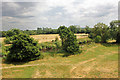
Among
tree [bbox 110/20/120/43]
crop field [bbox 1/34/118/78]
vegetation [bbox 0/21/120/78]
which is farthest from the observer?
tree [bbox 110/20/120/43]

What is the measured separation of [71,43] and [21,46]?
436 inches

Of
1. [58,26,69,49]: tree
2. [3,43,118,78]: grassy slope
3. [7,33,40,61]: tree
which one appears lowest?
[3,43,118,78]: grassy slope

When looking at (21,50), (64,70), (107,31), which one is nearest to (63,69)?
(64,70)

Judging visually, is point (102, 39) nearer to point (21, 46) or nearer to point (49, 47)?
point (49, 47)

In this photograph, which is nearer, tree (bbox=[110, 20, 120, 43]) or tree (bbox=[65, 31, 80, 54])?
tree (bbox=[65, 31, 80, 54])

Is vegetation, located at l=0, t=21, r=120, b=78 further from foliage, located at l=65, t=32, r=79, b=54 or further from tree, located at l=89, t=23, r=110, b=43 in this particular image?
tree, located at l=89, t=23, r=110, b=43

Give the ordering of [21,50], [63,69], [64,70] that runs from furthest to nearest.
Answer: [21,50]
[63,69]
[64,70]

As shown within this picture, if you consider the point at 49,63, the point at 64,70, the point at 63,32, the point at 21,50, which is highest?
the point at 63,32

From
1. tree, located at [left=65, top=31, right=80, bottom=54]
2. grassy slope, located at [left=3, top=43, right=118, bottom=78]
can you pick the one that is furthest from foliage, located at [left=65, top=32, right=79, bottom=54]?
grassy slope, located at [left=3, top=43, right=118, bottom=78]

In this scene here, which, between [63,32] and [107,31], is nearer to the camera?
[63,32]

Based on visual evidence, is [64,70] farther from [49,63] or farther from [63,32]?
[63,32]

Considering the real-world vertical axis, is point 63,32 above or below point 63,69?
above

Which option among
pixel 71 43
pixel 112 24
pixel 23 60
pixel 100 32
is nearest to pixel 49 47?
pixel 71 43

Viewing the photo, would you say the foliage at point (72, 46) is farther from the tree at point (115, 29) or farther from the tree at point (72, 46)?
the tree at point (115, 29)
